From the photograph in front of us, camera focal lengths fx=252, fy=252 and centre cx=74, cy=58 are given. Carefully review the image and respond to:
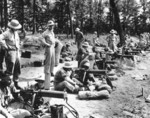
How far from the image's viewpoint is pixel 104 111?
21.3 ft

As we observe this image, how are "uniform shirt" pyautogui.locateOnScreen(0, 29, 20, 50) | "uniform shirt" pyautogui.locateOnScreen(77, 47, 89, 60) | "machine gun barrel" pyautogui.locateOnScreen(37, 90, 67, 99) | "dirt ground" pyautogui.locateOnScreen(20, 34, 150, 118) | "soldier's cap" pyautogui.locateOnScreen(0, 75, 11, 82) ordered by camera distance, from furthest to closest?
"uniform shirt" pyautogui.locateOnScreen(77, 47, 89, 60) → "uniform shirt" pyautogui.locateOnScreen(0, 29, 20, 50) → "dirt ground" pyautogui.locateOnScreen(20, 34, 150, 118) → "machine gun barrel" pyautogui.locateOnScreen(37, 90, 67, 99) → "soldier's cap" pyautogui.locateOnScreen(0, 75, 11, 82)

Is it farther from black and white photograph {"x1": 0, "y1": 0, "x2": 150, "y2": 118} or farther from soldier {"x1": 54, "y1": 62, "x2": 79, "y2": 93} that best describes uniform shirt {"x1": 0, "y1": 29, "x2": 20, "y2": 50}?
soldier {"x1": 54, "y1": 62, "x2": 79, "y2": 93}

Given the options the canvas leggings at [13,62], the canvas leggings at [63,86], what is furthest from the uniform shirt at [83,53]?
the canvas leggings at [13,62]

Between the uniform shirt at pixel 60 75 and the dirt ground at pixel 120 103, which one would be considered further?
the uniform shirt at pixel 60 75

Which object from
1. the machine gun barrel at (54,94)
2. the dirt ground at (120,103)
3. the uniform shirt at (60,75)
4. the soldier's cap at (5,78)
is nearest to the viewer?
the soldier's cap at (5,78)

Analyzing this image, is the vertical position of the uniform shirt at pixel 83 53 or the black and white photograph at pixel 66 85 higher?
the uniform shirt at pixel 83 53

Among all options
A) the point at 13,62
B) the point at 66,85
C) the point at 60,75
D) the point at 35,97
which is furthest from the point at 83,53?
the point at 35,97

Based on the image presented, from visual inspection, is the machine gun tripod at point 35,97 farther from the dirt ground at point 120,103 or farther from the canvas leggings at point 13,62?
the canvas leggings at point 13,62

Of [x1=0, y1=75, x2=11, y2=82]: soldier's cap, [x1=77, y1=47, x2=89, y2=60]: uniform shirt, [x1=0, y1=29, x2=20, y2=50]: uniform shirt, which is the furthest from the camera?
[x1=77, y1=47, x2=89, y2=60]: uniform shirt

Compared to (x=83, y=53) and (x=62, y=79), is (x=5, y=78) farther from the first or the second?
(x=83, y=53)

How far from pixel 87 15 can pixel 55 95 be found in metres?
47.9

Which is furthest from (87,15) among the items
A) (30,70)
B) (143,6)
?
(30,70)

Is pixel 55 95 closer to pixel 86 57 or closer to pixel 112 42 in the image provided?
pixel 86 57

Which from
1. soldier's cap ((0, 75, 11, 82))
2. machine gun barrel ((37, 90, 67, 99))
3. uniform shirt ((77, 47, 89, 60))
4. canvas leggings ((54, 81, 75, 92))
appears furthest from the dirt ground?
soldier's cap ((0, 75, 11, 82))
